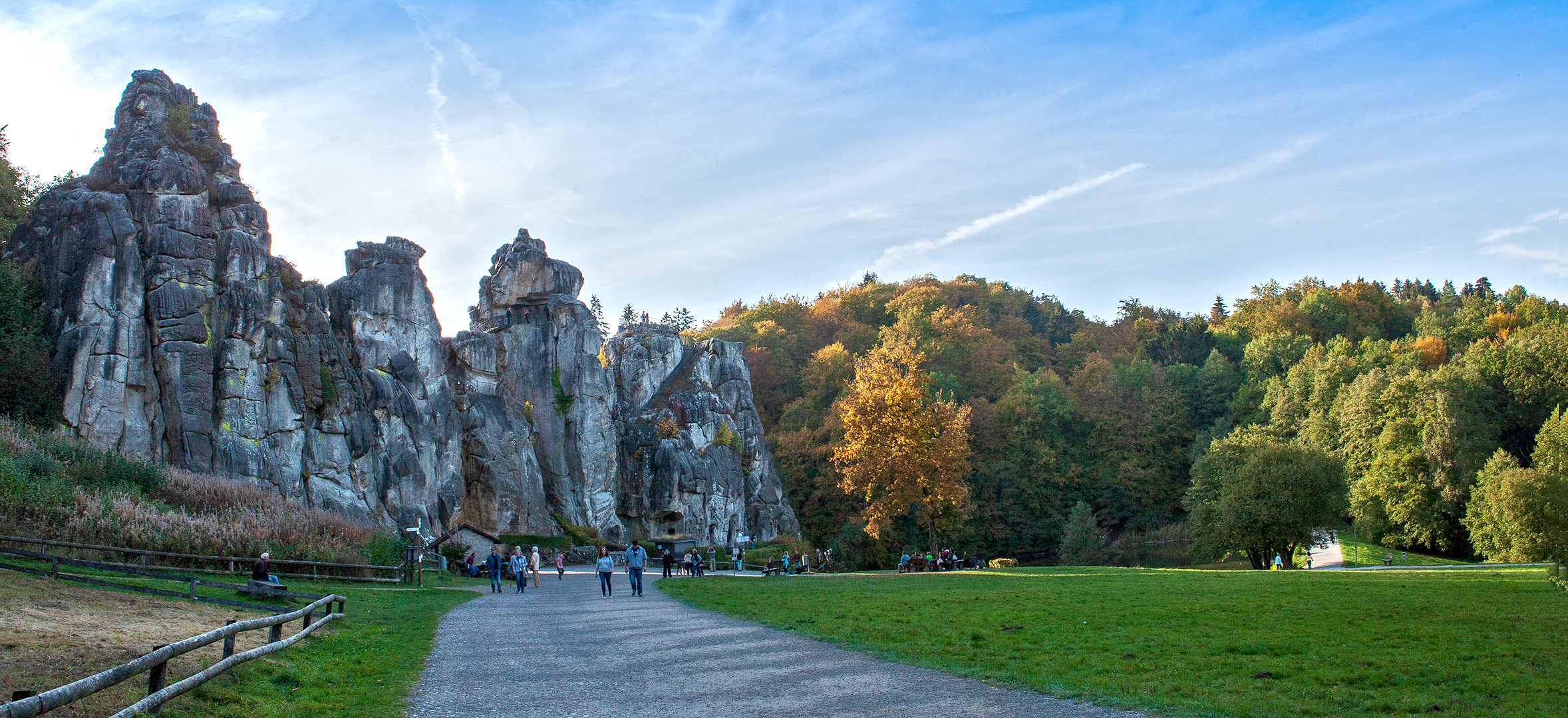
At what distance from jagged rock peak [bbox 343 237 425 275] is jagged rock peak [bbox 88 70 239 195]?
7.86 m

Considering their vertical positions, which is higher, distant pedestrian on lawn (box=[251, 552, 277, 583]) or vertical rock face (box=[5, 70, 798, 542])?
vertical rock face (box=[5, 70, 798, 542])

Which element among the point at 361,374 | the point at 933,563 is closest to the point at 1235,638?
the point at 933,563

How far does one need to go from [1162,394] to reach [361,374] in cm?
5521

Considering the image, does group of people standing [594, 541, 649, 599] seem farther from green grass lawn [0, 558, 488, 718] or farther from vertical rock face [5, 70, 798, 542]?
vertical rock face [5, 70, 798, 542]

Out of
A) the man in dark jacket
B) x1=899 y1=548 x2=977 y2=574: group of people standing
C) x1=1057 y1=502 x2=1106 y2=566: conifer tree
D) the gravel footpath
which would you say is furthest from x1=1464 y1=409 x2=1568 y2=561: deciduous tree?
the man in dark jacket

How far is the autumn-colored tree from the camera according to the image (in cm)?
4531

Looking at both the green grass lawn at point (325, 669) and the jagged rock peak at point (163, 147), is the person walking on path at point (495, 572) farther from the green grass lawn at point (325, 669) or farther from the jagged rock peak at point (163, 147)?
the jagged rock peak at point (163, 147)

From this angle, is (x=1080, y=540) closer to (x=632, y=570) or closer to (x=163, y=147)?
(x=632, y=570)

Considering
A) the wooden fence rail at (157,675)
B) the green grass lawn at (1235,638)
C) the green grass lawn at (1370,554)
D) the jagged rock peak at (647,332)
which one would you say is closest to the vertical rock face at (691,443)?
the jagged rock peak at (647,332)

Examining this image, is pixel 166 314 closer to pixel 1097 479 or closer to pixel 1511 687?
pixel 1511 687

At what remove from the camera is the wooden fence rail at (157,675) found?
5.92 meters

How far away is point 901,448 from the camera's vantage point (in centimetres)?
4569

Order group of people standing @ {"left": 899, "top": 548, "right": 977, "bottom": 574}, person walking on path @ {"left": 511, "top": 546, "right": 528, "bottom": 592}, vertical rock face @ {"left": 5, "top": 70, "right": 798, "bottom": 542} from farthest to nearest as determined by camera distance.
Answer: group of people standing @ {"left": 899, "top": 548, "right": 977, "bottom": 574}, vertical rock face @ {"left": 5, "top": 70, "right": 798, "bottom": 542}, person walking on path @ {"left": 511, "top": 546, "right": 528, "bottom": 592}

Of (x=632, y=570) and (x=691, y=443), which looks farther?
(x=691, y=443)
